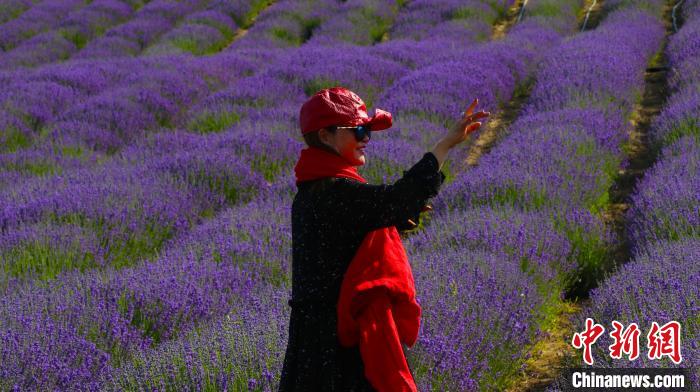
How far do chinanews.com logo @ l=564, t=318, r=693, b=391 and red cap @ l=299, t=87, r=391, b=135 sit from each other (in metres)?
1.09

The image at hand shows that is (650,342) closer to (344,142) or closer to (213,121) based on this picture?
(344,142)

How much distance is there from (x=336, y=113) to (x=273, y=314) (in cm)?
113

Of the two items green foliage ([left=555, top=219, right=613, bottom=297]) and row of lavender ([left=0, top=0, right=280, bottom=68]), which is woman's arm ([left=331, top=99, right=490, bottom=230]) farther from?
row of lavender ([left=0, top=0, right=280, bottom=68])

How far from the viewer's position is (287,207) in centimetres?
437

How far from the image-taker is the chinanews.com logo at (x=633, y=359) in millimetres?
2121

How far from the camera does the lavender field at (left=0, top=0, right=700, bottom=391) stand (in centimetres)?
264

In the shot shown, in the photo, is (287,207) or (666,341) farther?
(287,207)

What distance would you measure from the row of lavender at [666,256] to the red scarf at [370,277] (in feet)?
2.83

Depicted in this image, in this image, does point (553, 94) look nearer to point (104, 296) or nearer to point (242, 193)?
point (242, 193)

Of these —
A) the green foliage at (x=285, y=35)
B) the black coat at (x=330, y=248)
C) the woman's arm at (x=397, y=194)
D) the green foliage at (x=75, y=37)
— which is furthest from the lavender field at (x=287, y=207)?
the green foliage at (x=75, y=37)

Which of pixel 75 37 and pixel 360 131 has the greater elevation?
pixel 360 131

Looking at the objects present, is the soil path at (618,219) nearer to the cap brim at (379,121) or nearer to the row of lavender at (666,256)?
the row of lavender at (666,256)

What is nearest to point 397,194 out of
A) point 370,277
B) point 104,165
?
point 370,277

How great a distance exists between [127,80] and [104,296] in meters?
5.39
